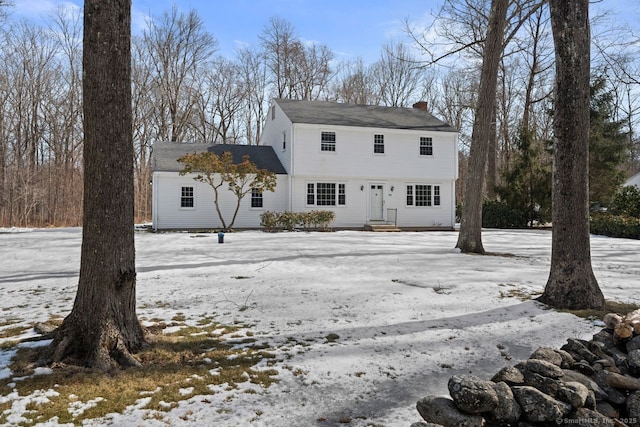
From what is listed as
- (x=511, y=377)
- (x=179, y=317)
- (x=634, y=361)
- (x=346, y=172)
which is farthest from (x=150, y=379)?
(x=346, y=172)

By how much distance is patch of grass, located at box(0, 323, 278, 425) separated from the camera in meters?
2.79

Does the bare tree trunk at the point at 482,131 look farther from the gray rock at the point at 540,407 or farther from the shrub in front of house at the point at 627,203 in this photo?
the shrub in front of house at the point at 627,203

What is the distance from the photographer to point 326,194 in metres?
21.2

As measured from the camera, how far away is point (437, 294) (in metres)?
6.08

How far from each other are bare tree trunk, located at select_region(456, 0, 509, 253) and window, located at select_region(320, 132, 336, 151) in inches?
412

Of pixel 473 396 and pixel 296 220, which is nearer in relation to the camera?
pixel 473 396

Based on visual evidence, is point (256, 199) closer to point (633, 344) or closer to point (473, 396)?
point (633, 344)

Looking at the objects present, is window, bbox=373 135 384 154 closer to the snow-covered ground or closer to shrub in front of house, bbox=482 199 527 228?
shrub in front of house, bbox=482 199 527 228

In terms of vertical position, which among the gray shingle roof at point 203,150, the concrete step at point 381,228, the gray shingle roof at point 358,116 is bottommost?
the concrete step at point 381,228

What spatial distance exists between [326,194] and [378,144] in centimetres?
378

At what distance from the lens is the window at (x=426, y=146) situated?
22.2 metres

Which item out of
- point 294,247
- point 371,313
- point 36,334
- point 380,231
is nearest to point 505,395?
point 371,313

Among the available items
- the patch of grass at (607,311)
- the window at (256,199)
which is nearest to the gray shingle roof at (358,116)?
the window at (256,199)

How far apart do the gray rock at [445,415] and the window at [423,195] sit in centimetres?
1998
